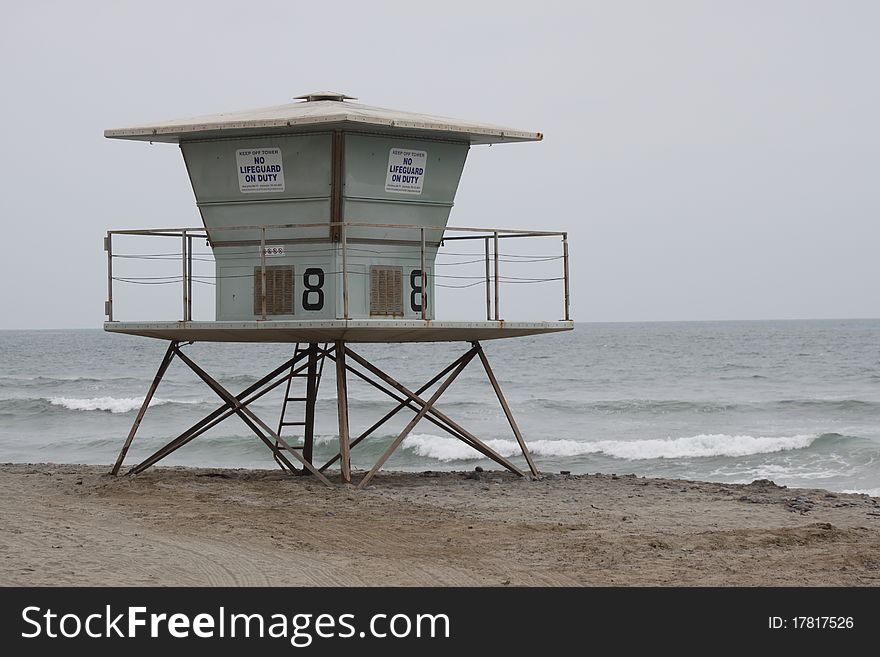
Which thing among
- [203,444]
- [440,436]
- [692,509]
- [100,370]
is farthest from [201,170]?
[100,370]

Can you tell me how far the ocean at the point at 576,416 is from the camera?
25391 millimetres

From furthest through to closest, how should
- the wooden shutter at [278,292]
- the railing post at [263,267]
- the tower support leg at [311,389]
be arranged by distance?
the tower support leg at [311,389] < the wooden shutter at [278,292] < the railing post at [263,267]

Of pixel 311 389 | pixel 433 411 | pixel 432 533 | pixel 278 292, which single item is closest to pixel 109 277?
pixel 278 292

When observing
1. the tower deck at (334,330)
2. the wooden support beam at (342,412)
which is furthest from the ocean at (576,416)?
the wooden support beam at (342,412)

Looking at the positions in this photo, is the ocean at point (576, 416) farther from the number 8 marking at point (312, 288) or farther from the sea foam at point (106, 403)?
the number 8 marking at point (312, 288)

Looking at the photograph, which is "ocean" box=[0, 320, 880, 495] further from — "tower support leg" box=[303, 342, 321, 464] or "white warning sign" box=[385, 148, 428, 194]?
"white warning sign" box=[385, 148, 428, 194]

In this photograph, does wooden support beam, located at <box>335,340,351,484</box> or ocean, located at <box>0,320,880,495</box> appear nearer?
wooden support beam, located at <box>335,340,351,484</box>

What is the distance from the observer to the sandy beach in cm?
983

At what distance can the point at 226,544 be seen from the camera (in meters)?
11.2

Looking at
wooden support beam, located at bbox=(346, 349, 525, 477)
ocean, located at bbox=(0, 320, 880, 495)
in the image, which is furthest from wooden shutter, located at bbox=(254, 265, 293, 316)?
ocean, located at bbox=(0, 320, 880, 495)

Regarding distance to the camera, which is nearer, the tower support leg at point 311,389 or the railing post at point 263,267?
the railing post at point 263,267

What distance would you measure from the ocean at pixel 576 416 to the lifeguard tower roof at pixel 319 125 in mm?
9930

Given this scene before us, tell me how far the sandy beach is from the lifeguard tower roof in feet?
14.7

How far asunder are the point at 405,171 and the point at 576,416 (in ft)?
74.9
